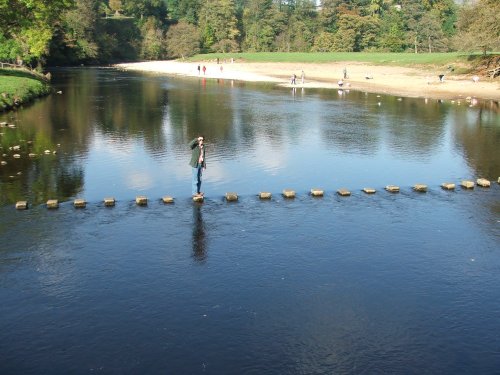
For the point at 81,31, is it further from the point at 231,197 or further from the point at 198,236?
the point at 198,236

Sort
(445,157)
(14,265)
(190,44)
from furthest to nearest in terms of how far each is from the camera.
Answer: (190,44)
(445,157)
(14,265)

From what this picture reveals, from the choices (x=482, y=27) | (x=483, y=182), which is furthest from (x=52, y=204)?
(x=482, y=27)

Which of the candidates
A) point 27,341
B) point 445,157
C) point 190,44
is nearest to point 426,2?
point 190,44

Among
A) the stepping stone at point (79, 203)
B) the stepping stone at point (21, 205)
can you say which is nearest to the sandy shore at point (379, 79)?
the stepping stone at point (79, 203)

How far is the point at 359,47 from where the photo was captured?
131500 mm

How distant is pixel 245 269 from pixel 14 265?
5.58 m

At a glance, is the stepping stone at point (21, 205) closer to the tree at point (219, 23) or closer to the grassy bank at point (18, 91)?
the grassy bank at point (18, 91)

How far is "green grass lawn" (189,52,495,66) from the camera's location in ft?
266

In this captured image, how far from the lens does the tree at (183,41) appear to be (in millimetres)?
146375

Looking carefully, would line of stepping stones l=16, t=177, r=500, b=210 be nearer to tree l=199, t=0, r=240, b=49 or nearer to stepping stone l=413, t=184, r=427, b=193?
stepping stone l=413, t=184, r=427, b=193

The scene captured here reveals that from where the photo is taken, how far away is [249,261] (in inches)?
556

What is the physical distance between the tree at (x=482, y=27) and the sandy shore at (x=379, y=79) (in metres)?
4.19

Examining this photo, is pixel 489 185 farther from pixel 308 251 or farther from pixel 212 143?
pixel 212 143

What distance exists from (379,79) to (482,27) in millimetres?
15231
